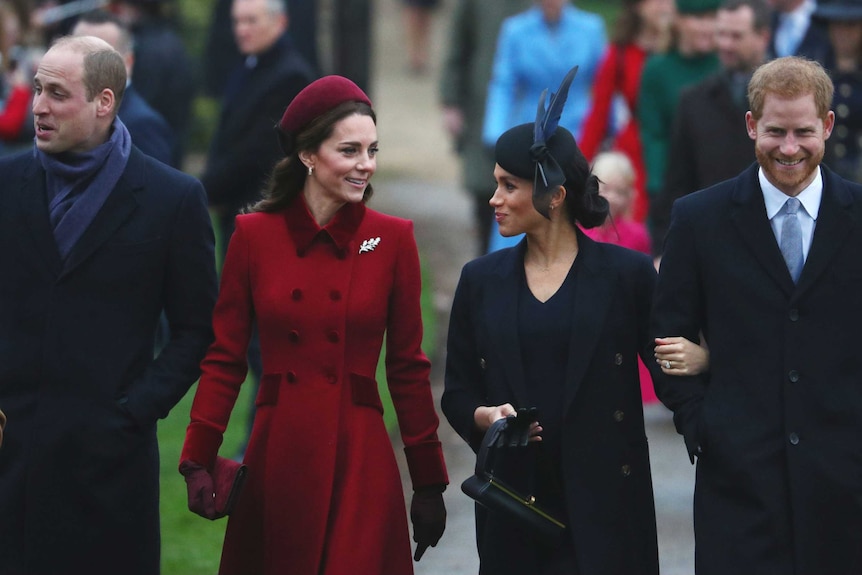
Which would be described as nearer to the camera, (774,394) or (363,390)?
(774,394)

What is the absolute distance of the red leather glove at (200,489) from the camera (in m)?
5.69

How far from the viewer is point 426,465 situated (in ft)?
19.4

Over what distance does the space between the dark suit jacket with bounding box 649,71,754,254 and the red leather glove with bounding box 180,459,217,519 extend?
9.83 feet

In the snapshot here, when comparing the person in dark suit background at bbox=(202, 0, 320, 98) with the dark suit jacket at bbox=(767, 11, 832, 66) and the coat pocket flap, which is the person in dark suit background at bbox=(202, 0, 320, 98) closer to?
the dark suit jacket at bbox=(767, 11, 832, 66)

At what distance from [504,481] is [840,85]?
397 centimetres

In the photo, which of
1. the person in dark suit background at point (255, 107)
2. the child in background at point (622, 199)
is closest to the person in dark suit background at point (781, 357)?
the child in background at point (622, 199)

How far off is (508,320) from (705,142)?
8.35 feet

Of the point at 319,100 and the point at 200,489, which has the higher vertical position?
the point at 319,100

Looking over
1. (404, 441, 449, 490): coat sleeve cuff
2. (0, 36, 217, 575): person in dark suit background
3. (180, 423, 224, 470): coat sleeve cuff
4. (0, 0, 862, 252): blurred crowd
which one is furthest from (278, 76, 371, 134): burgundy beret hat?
(0, 0, 862, 252): blurred crowd

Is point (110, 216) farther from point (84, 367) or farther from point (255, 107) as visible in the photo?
point (255, 107)

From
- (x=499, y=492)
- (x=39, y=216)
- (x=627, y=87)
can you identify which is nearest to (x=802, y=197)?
(x=499, y=492)

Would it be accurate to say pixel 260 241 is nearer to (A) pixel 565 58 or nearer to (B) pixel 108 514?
(B) pixel 108 514

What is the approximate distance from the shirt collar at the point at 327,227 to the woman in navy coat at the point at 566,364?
0.45 m

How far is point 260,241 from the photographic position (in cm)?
595
